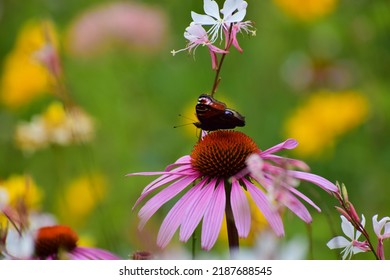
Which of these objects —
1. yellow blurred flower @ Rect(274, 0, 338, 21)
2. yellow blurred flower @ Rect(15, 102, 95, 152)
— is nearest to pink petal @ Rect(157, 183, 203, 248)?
yellow blurred flower @ Rect(15, 102, 95, 152)

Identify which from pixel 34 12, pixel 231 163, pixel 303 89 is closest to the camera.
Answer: pixel 231 163

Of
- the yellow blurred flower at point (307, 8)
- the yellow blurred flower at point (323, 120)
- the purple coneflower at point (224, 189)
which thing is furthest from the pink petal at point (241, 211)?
the yellow blurred flower at point (307, 8)

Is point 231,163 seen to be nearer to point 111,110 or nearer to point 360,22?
point 360,22

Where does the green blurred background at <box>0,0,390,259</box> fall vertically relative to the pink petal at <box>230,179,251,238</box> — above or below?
above

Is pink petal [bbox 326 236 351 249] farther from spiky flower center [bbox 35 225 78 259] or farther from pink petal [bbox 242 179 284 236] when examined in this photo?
spiky flower center [bbox 35 225 78 259]

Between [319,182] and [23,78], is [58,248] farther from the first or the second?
[23,78]

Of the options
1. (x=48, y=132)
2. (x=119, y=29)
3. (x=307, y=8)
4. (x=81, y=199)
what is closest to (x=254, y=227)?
(x=48, y=132)

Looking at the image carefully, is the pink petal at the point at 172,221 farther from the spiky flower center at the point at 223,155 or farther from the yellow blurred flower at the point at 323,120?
the yellow blurred flower at the point at 323,120
